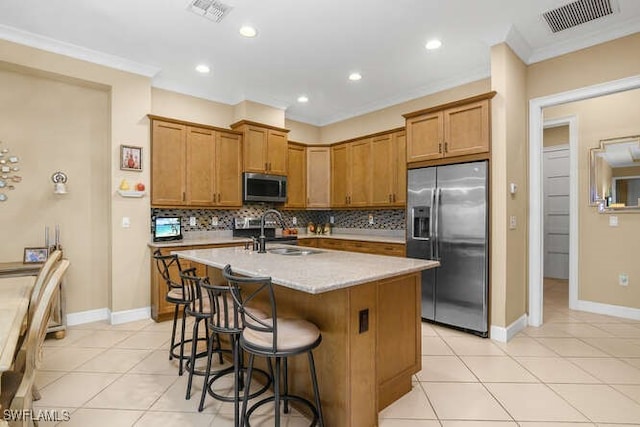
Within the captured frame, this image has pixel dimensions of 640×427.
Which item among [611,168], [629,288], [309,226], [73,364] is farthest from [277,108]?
[629,288]

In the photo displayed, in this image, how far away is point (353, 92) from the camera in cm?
481

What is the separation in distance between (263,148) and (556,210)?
17.7 ft

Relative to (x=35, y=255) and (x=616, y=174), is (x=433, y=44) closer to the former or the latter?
(x=616, y=174)

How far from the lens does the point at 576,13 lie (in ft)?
9.32

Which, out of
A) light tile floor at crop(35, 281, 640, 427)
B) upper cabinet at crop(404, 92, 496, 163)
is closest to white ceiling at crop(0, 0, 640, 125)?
upper cabinet at crop(404, 92, 496, 163)

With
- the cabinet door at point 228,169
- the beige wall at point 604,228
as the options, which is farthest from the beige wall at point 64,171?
the beige wall at point 604,228

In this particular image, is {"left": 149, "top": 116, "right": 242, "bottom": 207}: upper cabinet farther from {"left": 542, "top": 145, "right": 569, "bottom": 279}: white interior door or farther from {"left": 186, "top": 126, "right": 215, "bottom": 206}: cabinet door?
{"left": 542, "top": 145, "right": 569, "bottom": 279}: white interior door

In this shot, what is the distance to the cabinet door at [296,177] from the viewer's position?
544 centimetres

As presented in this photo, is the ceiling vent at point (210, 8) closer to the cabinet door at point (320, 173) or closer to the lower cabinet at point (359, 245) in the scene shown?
the cabinet door at point (320, 173)

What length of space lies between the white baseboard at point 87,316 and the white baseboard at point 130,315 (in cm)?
21

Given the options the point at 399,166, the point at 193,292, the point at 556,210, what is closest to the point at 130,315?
the point at 193,292

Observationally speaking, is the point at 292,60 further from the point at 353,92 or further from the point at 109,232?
the point at 109,232

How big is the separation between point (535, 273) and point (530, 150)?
1.37m

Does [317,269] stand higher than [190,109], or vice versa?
[190,109]
